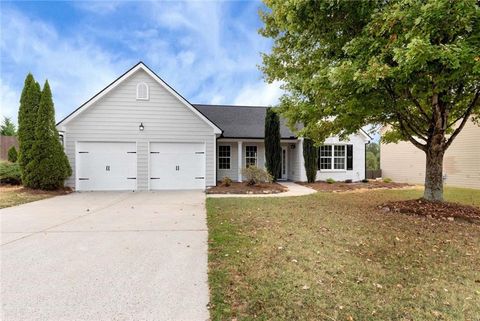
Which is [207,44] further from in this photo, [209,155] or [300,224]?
[300,224]

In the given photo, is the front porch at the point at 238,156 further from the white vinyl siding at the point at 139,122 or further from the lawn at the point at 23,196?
the lawn at the point at 23,196

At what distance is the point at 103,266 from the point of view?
12.8 feet

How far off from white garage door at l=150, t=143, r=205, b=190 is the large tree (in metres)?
5.32

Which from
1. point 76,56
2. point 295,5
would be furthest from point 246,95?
point 295,5

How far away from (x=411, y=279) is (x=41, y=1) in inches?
515

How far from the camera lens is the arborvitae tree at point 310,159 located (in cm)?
1589

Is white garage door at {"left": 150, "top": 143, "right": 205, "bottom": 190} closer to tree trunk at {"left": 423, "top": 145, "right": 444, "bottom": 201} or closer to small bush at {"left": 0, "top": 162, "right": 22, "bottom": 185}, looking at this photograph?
small bush at {"left": 0, "top": 162, "right": 22, "bottom": 185}

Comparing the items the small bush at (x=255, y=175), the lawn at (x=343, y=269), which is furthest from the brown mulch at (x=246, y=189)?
the lawn at (x=343, y=269)

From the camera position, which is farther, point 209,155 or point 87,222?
point 209,155

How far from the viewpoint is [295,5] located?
6316 mm

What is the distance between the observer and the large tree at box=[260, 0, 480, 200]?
5059 millimetres

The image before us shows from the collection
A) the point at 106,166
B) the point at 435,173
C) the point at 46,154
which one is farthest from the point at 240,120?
the point at 435,173

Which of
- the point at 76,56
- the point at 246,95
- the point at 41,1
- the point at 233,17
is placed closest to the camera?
the point at 41,1

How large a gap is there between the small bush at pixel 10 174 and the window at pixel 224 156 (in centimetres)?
1019
